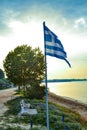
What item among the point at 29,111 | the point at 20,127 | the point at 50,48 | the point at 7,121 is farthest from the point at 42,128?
the point at 50,48

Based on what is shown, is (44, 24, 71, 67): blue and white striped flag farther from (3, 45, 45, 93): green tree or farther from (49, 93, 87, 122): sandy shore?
(3, 45, 45, 93): green tree

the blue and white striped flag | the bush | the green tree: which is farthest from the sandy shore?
the blue and white striped flag

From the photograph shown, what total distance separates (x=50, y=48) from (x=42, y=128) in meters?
10.2

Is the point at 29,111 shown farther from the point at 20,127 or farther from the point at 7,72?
the point at 7,72

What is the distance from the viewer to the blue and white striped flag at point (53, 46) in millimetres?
17094

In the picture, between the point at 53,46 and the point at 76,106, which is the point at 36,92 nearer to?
the point at 76,106

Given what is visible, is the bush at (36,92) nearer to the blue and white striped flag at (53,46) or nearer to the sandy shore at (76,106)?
the sandy shore at (76,106)

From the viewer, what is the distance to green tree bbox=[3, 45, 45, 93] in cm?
6594

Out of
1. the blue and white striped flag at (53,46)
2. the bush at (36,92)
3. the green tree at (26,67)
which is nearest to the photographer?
the blue and white striped flag at (53,46)

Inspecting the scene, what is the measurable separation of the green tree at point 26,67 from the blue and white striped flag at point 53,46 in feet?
156

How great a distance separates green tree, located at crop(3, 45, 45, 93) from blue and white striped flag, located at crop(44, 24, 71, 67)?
4765 centimetres

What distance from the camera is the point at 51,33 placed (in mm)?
17484

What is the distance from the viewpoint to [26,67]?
6606cm

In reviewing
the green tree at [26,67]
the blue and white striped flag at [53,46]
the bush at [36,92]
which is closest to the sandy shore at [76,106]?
the bush at [36,92]
